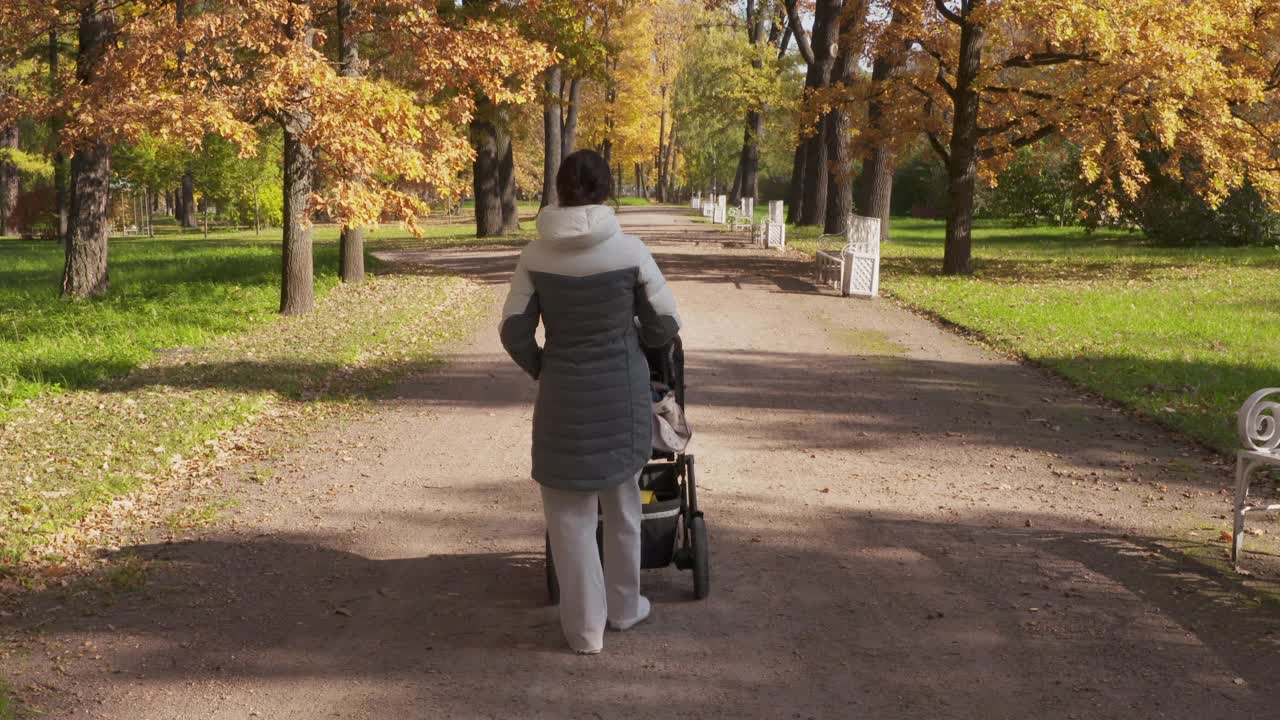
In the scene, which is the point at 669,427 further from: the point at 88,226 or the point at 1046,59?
the point at 1046,59

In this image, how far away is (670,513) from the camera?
5.18 metres

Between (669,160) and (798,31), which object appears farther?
(669,160)

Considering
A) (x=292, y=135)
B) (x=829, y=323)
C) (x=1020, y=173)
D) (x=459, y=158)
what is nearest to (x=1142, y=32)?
(x=829, y=323)

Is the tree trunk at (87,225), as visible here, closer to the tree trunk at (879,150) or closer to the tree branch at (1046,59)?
the tree trunk at (879,150)

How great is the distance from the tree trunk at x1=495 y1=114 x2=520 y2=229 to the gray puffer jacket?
91.8 feet

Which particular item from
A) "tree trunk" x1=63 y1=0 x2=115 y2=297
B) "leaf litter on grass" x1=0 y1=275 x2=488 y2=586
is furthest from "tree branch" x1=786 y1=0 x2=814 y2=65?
"leaf litter on grass" x1=0 y1=275 x2=488 y2=586

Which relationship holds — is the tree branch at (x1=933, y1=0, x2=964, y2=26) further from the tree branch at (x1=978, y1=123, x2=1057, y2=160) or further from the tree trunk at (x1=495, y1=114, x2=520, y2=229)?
the tree trunk at (x1=495, y1=114, x2=520, y2=229)

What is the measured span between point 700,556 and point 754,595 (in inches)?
13.3

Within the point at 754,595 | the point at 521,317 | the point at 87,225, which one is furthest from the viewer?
the point at 87,225

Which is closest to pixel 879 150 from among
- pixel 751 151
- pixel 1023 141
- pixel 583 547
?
pixel 1023 141

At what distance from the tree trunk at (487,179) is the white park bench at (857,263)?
1172cm

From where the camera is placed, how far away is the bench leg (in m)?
5.87

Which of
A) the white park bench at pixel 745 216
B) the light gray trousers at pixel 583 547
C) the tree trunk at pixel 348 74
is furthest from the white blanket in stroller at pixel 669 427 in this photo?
the white park bench at pixel 745 216

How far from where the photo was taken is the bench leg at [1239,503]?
5871 millimetres
